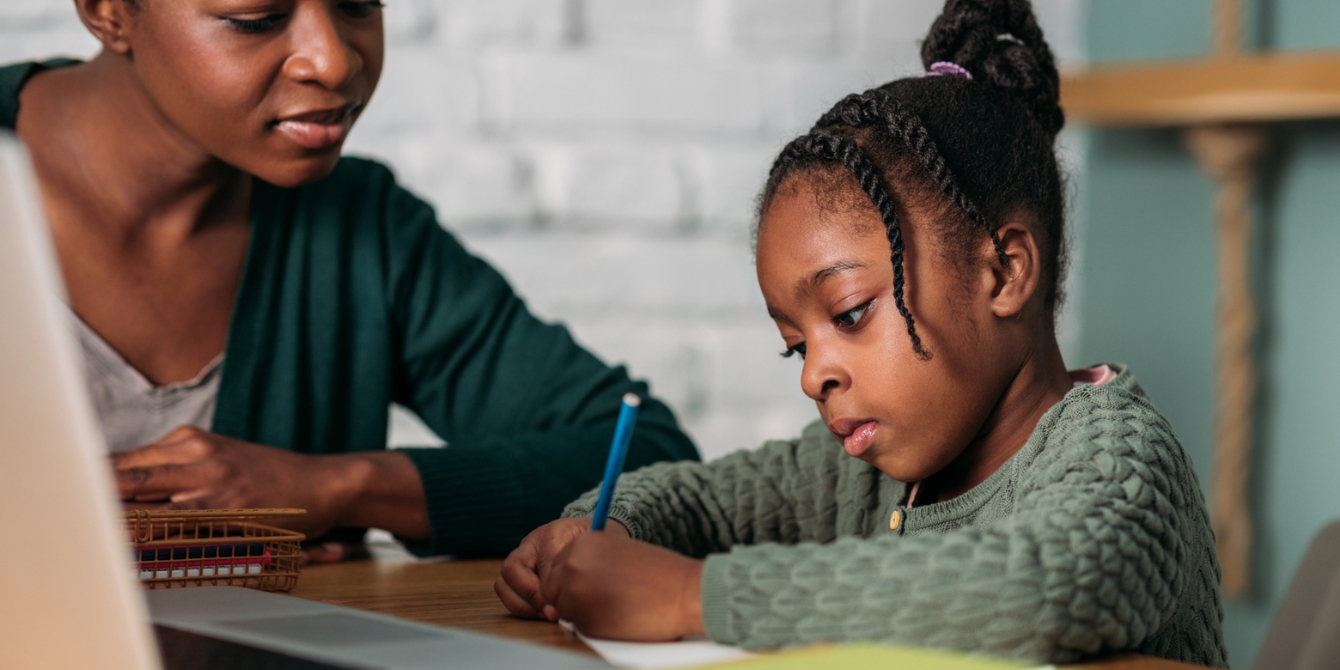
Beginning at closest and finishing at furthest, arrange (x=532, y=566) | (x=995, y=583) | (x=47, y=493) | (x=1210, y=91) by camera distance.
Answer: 1. (x=47, y=493)
2. (x=995, y=583)
3. (x=532, y=566)
4. (x=1210, y=91)

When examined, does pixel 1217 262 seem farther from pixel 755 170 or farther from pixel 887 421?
pixel 887 421

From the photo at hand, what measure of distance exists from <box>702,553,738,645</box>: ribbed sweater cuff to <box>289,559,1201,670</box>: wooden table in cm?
6

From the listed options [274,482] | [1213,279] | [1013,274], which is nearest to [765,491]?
[1013,274]

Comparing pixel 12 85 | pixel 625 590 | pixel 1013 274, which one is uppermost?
pixel 12 85

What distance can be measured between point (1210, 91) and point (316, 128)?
1262mm

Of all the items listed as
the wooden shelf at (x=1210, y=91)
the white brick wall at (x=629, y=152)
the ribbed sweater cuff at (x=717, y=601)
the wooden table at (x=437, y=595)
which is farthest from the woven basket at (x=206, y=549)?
the wooden shelf at (x=1210, y=91)

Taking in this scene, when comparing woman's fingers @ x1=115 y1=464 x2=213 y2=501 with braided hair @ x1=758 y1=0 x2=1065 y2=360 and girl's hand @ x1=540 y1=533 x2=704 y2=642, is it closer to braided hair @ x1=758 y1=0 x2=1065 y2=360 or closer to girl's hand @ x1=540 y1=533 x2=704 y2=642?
girl's hand @ x1=540 y1=533 x2=704 y2=642

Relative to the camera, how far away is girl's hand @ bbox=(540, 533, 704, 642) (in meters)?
0.61

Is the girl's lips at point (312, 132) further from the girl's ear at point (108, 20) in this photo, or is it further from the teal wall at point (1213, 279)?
the teal wall at point (1213, 279)

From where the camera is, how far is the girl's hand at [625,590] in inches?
23.8

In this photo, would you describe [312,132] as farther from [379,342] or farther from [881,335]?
[881,335]

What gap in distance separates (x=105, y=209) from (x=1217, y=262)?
60.5 inches

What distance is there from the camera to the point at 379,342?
1.24 m

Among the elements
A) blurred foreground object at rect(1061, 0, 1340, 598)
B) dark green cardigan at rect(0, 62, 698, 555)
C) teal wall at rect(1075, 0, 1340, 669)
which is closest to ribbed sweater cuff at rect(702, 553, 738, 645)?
dark green cardigan at rect(0, 62, 698, 555)
